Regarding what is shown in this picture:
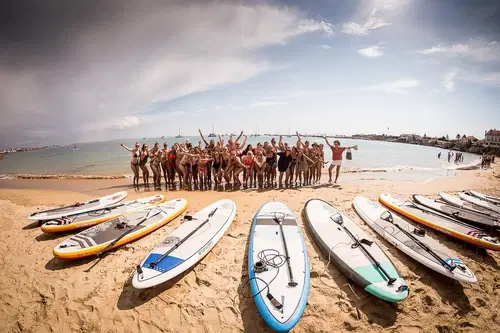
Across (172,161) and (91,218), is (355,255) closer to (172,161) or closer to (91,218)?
(91,218)

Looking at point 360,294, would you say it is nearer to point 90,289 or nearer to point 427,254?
point 427,254

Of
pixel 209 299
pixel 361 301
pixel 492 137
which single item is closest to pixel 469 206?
pixel 361 301

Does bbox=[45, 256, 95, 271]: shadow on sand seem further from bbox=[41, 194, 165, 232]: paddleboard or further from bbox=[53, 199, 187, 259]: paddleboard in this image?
bbox=[41, 194, 165, 232]: paddleboard

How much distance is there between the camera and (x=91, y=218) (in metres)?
6.19

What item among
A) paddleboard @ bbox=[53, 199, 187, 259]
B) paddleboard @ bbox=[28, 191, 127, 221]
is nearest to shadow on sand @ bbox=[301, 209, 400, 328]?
paddleboard @ bbox=[53, 199, 187, 259]

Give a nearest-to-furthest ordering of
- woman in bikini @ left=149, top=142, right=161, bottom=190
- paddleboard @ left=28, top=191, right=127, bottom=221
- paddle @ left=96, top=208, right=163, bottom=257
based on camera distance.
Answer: paddle @ left=96, top=208, right=163, bottom=257 < paddleboard @ left=28, top=191, right=127, bottom=221 < woman in bikini @ left=149, top=142, right=161, bottom=190

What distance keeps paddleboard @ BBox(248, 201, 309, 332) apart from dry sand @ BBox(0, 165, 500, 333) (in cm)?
26

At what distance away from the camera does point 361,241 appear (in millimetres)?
4719

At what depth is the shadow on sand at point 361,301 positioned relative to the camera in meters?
3.28

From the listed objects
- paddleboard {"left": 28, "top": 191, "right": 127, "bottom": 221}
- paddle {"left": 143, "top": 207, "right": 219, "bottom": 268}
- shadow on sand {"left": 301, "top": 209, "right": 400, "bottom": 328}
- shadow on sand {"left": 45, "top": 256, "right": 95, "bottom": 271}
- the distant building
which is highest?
the distant building

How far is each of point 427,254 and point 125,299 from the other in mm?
6006

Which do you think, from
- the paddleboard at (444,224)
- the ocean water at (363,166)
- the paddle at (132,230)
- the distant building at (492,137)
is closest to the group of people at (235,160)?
the paddleboard at (444,224)

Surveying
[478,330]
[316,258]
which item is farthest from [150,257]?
[478,330]

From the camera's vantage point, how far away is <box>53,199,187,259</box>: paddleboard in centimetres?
448
